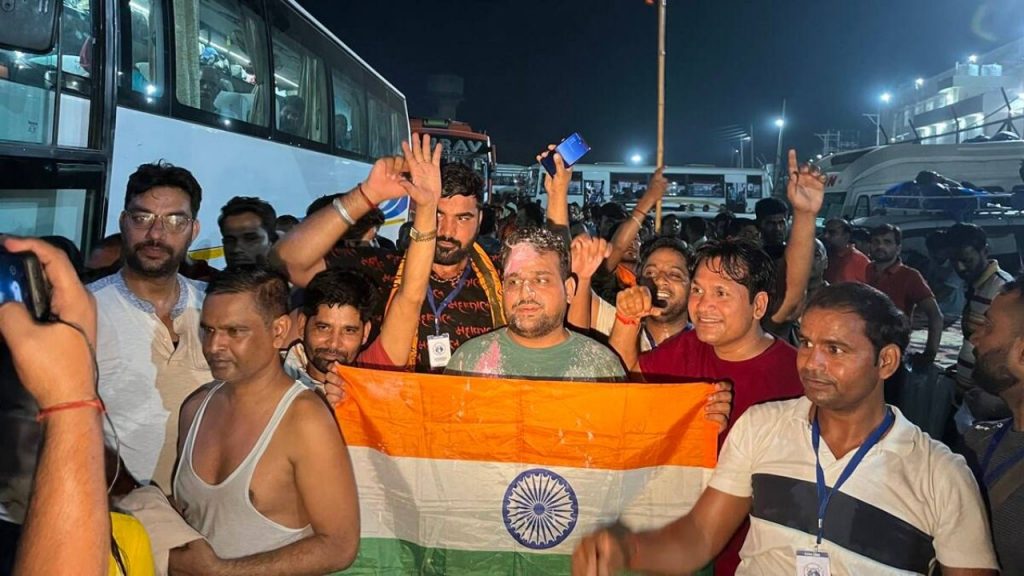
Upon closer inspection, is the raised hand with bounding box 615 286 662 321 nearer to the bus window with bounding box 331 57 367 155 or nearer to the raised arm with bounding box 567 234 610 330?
the raised arm with bounding box 567 234 610 330

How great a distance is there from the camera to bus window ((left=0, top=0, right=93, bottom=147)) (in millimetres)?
4316

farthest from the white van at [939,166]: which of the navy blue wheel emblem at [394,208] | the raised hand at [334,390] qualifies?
the raised hand at [334,390]

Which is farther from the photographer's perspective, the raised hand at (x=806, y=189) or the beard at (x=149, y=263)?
the raised hand at (x=806, y=189)

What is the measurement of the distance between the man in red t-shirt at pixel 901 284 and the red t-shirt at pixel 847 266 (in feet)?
0.49

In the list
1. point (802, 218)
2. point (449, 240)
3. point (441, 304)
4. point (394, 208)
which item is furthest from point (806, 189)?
point (394, 208)

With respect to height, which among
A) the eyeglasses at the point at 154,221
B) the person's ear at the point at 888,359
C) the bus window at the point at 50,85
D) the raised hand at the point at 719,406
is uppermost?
the bus window at the point at 50,85

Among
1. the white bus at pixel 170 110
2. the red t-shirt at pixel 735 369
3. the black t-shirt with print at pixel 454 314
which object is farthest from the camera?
the white bus at pixel 170 110

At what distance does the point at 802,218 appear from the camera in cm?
397

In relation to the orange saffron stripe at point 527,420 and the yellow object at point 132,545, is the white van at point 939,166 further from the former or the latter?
the yellow object at point 132,545

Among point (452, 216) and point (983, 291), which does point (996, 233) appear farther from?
point (452, 216)

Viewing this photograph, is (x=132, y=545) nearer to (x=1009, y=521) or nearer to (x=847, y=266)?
(x=1009, y=521)

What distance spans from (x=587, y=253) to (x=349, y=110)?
8407 millimetres

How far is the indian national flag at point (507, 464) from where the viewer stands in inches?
106

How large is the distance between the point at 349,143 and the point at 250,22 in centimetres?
355
